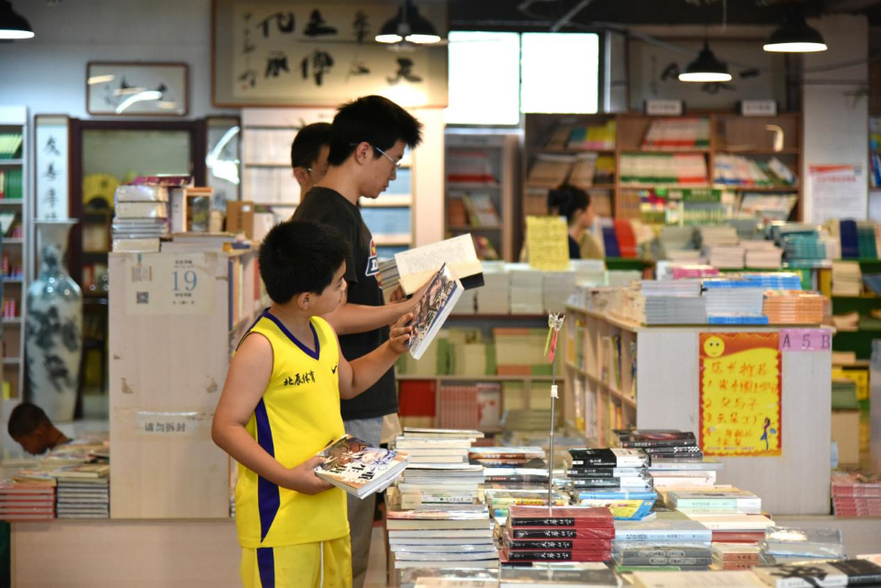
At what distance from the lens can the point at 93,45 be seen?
8.98 metres

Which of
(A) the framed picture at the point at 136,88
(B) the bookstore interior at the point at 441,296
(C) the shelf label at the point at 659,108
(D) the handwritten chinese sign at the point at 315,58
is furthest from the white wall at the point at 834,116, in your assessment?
(A) the framed picture at the point at 136,88

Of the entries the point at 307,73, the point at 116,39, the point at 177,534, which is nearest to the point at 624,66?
the point at 307,73

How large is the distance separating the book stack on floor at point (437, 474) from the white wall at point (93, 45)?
6.86 m

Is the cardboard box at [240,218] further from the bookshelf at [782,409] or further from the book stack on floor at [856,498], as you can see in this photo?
the book stack on floor at [856,498]

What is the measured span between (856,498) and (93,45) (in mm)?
7343

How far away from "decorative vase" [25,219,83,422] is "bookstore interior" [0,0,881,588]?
1.0 inches

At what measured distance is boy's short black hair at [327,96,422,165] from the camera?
2.91 metres

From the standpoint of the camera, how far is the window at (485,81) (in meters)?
10.5

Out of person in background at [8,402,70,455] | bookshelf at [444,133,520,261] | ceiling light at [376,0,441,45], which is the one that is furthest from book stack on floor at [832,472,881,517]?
bookshelf at [444,133,520,261]

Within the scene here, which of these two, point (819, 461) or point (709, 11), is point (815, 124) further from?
point (819, 461)

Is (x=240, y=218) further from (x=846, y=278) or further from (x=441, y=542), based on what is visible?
(x=846, y=278)

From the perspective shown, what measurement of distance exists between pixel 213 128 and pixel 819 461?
20.9ft

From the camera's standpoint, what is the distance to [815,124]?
10133 millimetres

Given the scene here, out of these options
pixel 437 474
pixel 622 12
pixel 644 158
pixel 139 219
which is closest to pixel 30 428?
pixel 139 219
